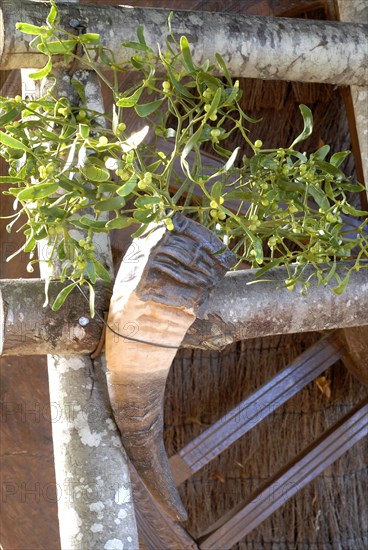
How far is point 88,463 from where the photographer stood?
131 centimetres

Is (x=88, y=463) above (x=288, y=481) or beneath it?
above

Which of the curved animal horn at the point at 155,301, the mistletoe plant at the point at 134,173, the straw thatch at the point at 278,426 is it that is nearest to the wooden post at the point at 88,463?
the curved animal horn at the point at 155,301

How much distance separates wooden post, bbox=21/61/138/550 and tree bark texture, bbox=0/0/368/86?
53cm

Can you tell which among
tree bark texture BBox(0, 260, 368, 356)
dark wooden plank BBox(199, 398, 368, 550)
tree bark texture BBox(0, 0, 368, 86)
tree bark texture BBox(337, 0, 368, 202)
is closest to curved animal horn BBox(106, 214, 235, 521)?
tree bark texture BBox(0, 260, 368, 356)

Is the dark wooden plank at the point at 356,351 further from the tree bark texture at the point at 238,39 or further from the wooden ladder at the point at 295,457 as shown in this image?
the tree bark texture at the point at 238,39

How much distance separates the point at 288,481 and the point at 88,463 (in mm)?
1047

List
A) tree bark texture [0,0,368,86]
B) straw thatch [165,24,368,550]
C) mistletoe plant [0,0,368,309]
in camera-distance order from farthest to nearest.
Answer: straw thatch [165,24,368,550]
tree bark texture [0,0,368,86]
mistletoe plant [0,0,368,309]

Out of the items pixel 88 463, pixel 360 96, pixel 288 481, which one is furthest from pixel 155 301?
pixel 288 481

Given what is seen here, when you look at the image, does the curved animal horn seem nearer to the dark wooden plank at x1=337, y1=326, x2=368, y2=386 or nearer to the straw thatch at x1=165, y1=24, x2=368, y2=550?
the dark wooden plank at x1=337, y1=326, x2=368, y2=386

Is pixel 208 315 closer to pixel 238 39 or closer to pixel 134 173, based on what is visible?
pixel 134 173

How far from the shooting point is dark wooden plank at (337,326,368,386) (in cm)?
222

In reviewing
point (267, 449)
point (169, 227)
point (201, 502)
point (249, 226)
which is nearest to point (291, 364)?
point (267, 449)

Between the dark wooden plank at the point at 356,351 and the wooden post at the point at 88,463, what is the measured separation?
970 mm

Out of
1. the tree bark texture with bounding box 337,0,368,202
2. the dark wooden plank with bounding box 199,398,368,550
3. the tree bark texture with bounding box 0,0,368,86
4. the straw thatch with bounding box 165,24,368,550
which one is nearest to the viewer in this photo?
the tree bark texture with bounding box 0,0,368,86
